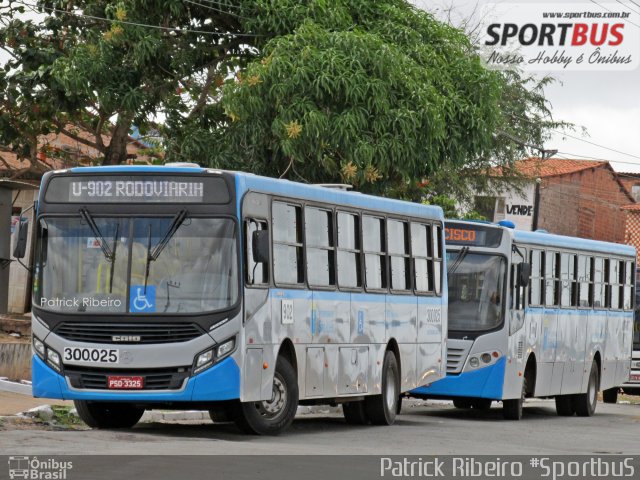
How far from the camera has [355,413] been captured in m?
19.4

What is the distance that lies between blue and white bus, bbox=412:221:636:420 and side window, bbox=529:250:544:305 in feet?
0.05

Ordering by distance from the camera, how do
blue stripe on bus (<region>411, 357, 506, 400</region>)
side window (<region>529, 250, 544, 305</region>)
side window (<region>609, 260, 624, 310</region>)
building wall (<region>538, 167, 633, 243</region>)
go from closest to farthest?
blue stripe on bus (<region>411, 357, 506, 400</region>) < side window (<region>529, 250, 544, 305</region>) < side window (<region>609, 260, 624, 310</region>) < building wall (<region>538, 167, 633, 243</region>)

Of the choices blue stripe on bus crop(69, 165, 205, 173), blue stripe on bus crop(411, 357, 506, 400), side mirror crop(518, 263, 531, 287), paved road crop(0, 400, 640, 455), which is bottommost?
Result: paved road crop(0, 400, 640, 455)

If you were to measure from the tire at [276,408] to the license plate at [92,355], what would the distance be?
1.46 meters

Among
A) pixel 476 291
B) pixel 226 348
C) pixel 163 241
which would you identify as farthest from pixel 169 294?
pixel 476 291

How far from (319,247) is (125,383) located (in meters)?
3.32

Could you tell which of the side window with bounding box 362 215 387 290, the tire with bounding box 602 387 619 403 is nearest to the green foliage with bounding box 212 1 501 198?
the side window with bounding box 362 215 387 290

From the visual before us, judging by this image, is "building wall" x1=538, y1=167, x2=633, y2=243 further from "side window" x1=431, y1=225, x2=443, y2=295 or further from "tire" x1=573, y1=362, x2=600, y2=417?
"side window" x1=431, y1=225, x2=443, y2=295

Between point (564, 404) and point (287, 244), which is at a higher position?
point (287, 244)

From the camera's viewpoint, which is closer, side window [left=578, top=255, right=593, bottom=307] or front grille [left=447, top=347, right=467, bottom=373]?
front grille [left=447, top=347, right=467, bottom=373]

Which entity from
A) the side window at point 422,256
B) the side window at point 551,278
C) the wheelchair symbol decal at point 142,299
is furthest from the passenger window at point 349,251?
the side window at point 551,278

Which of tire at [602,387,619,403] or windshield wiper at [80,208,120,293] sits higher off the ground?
windshield wiper at [80,208,120,293]

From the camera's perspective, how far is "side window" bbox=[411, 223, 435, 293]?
20.2 metres

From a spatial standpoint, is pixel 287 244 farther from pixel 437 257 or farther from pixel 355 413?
pixel 437 257
